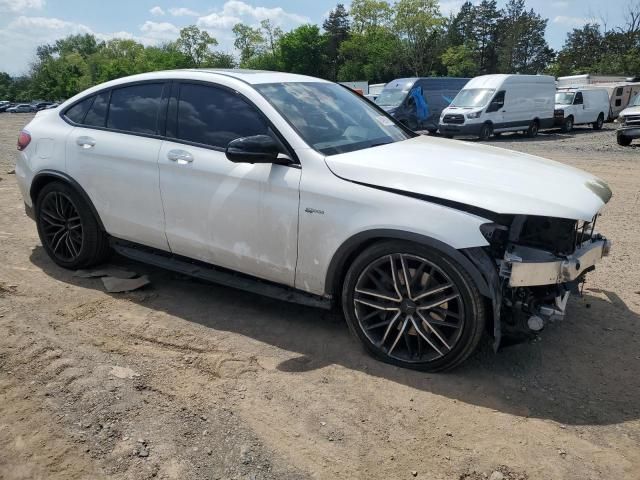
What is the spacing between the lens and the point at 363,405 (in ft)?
9.42

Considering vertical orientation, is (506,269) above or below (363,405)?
above

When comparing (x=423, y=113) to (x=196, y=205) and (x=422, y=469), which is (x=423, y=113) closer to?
(x=196, y=205)

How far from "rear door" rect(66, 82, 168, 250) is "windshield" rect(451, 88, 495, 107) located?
1686cm

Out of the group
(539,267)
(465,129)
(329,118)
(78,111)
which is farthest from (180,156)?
(465,129)

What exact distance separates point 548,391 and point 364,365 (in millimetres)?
1064

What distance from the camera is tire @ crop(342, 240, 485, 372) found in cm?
295

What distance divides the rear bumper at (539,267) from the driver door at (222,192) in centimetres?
133

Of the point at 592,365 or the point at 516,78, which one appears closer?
the point at 592,365

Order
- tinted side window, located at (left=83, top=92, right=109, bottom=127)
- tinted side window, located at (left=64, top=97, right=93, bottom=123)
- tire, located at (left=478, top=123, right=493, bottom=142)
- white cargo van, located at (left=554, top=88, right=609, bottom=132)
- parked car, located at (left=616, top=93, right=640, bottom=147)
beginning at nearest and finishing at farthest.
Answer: tinted side window, located at (left=83, top=92, right=109, bottom=127), tinted side window, located at (left=64, top=97, right=93, bottom=123), parked car, located at (left=616, top=93, right=640, bottom=147), tire, located at (left=478, top=123, right=493, bottom=142), white cargo van, located at (left=554, top=88, right=609, bottom=132)

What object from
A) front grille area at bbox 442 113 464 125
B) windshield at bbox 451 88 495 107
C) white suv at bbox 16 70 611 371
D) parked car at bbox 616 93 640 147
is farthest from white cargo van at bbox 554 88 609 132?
white suv at bbox 16 70 611 371

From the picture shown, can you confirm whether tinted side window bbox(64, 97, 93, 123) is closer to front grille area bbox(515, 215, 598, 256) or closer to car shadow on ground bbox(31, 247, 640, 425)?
car shadow on ground bbox(31, 247, 640, 425)

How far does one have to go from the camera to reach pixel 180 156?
386cm

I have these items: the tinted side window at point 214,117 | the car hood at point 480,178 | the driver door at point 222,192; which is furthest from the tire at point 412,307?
the tinted side window at point 214,117

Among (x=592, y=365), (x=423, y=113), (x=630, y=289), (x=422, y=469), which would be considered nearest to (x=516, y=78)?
(x=423, y=113)
